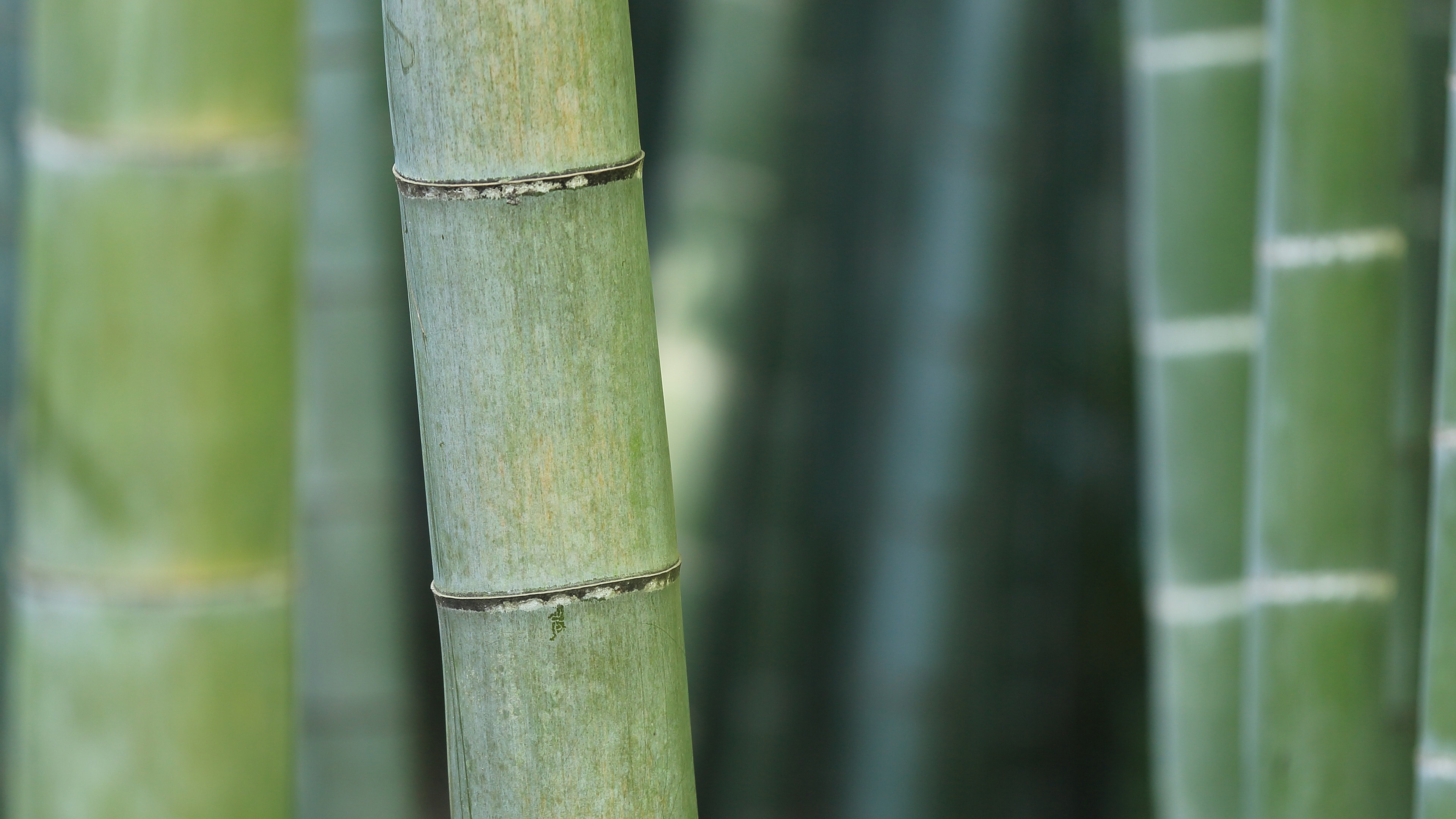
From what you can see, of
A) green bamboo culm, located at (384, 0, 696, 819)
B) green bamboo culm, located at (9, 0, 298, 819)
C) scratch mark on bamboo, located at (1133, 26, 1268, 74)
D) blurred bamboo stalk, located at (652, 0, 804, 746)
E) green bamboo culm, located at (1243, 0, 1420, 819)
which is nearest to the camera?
green bamboo culm, located at (384, 0, 696, 819)

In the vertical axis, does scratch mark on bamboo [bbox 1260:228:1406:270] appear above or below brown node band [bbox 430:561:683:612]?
above

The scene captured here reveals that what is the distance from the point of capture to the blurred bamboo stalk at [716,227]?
1152 millimetres

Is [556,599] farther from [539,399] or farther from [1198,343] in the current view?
[1198,343]

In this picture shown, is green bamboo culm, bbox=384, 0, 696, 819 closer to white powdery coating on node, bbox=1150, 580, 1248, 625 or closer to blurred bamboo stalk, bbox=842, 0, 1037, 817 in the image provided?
white powdery coating on node, bbox=1150, 580, 1248, 625

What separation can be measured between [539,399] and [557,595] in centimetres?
5

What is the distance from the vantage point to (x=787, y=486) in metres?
1.46

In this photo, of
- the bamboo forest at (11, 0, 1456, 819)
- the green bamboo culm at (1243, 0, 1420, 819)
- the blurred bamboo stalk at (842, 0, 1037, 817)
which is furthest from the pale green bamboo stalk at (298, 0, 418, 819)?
the green bamboo culm at (1243, 0, 1420, 819)

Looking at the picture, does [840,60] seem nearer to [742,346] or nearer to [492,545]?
[742,346]

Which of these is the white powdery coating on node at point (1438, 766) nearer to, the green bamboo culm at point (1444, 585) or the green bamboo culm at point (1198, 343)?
the green bamboo culm at point (1444, 585)

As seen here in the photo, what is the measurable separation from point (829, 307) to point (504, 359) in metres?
1.25

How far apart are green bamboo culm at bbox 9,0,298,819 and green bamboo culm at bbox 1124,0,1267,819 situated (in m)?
0.49

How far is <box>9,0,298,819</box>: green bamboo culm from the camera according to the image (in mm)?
463

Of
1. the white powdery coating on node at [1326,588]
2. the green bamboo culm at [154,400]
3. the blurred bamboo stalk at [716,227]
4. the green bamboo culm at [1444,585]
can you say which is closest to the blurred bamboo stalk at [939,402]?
the blurred bamboo stalk at [716,227]

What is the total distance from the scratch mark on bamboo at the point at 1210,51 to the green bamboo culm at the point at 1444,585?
25 cm
